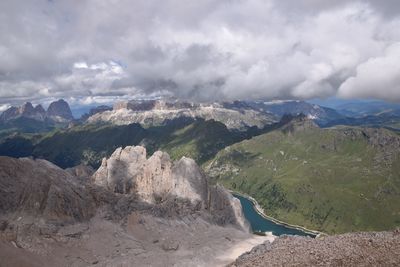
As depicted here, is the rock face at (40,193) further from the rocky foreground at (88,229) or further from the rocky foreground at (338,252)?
the rocky foreground at (338,252)

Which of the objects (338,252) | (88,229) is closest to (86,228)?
(88,229)

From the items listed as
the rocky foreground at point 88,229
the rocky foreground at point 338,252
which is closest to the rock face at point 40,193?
the rocky foreground at point 88,229

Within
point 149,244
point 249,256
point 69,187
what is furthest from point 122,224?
→ point 249,256

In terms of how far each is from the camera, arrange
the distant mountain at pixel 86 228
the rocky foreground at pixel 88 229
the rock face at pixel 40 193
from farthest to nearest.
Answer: the rock face at pixel 40 193 < the rocky foreground at pixel 88 229 < the distant mountain at pixel 86 228

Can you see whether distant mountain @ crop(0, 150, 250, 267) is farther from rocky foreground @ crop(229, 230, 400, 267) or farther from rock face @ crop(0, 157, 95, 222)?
rocky foreground @ crop(229, 230, 400, 267)

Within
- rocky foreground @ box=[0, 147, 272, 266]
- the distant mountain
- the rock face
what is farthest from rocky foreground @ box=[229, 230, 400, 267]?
the rock face

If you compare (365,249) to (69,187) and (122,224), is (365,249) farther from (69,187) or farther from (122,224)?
(69,187)
